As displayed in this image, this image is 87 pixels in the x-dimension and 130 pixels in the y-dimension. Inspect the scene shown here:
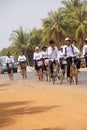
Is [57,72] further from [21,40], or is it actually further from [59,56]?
[21,40]

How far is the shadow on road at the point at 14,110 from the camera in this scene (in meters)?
9.39

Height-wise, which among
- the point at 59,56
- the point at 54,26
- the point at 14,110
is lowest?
the point at 14,110

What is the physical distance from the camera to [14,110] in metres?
11.0

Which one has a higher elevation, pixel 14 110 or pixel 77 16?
pixel 77 16

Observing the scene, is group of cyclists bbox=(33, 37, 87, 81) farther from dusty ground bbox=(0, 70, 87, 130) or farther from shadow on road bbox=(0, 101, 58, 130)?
shadow on road bbox=(0, 101, 58, 130)

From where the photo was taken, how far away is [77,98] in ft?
39.6

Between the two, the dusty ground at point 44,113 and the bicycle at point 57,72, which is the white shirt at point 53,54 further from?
the dusty ground at point 44,113

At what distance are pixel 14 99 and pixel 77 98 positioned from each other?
2263mm

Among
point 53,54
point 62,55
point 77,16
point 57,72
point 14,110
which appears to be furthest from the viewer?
point 77,16

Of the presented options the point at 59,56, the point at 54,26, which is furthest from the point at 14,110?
the point at 54,26

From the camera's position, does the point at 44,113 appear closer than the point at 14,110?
Yes

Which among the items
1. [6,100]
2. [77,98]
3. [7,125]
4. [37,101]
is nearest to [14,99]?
[6,100]

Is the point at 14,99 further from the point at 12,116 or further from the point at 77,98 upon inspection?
the point at 12,116

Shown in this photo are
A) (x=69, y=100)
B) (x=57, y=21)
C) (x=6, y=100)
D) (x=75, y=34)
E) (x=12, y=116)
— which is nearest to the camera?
Result: (x=12, y=116)
